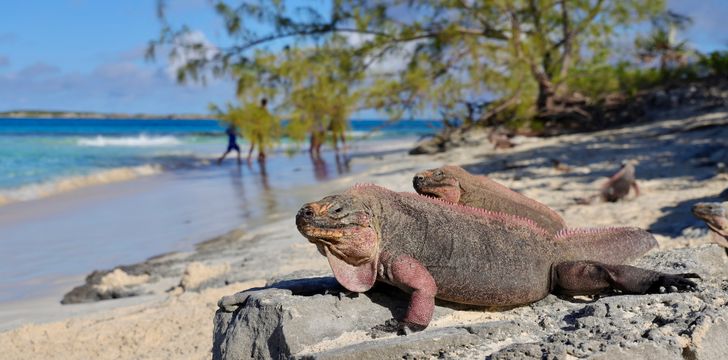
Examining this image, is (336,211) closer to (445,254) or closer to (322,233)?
(322,233)

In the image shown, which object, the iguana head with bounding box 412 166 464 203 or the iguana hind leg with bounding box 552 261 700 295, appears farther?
the iguana head with bounding box 412 166 464 203

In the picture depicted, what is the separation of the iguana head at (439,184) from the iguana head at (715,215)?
179 centimetres

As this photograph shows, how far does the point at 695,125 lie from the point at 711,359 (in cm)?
1282

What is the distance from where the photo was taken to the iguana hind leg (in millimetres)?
3131

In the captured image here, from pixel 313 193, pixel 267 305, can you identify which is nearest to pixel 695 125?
pixel 313 193

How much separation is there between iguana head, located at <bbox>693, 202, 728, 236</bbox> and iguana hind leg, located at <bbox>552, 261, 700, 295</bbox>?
1147 millimetres

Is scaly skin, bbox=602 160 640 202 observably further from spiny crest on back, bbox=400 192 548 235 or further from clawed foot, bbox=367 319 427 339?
clawed foot, bbox=367 319 427 339

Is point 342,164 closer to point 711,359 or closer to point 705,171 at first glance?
point 705,171

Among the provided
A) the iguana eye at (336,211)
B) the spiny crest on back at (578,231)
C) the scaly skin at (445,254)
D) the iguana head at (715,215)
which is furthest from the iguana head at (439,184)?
the iguana head at (715,215)

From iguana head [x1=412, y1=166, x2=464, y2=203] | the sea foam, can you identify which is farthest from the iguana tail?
the sea foam

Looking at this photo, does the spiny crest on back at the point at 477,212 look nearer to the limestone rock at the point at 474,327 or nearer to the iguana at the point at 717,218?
the limestone rock at the point at 474,327

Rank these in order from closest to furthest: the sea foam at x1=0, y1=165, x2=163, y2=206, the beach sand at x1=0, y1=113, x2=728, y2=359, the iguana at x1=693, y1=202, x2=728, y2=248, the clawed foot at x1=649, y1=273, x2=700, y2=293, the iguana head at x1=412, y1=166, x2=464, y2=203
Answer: the clawed foot at x1=649, y1=273, x2=700, y2=293
the iguana head at x1=412, y1=166, x2=464, y2=203
the iguana at x1=693, y1=202, x2=728, y2=248
the beach sand at x1=0, y1=113, x2=728, y2=359
the sea foam at x1=0, y1=165, x2=163, y2=206

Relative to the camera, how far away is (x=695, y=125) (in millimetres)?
14039

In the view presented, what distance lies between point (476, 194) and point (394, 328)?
42.7 inches
